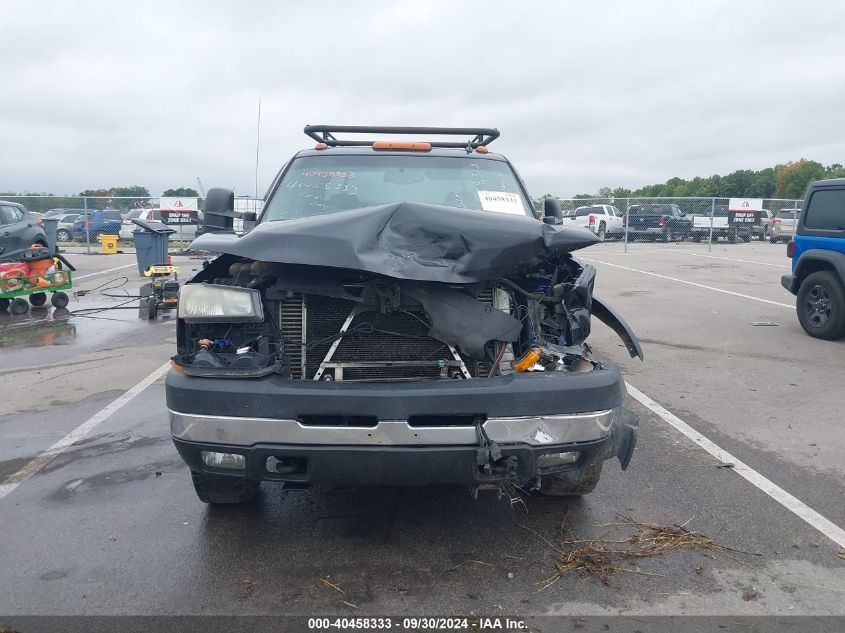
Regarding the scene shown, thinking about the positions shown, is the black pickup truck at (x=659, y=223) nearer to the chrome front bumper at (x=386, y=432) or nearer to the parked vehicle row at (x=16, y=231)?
the parked vehicle row at (x=16, y=231)

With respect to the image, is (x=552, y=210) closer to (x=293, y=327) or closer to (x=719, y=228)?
(x=293, y=327)

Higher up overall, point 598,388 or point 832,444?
point 598,388

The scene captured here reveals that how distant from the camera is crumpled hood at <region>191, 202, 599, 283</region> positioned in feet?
10.9

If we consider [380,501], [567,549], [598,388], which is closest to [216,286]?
[380,501]

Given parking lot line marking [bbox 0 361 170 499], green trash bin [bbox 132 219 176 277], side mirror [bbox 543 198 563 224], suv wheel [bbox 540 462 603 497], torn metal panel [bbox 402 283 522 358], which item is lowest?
parking lot line marking [bbox 0 361 170 499]

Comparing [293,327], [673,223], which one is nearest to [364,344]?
[293,327]

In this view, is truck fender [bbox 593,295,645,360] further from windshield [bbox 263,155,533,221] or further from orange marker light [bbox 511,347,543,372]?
windshield [bbox 263,155,533,221]

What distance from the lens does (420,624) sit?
301cm

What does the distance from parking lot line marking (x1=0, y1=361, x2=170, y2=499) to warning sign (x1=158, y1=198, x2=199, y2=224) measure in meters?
20.6

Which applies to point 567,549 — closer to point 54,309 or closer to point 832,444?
point 832,444

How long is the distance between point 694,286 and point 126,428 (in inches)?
489

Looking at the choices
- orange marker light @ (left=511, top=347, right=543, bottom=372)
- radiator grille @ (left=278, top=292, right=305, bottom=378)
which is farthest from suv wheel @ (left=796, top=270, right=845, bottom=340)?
radiator grille @ (left=278, top=292, right=305, bottom=378)

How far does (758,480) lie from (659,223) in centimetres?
2822

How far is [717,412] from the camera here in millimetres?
6086
